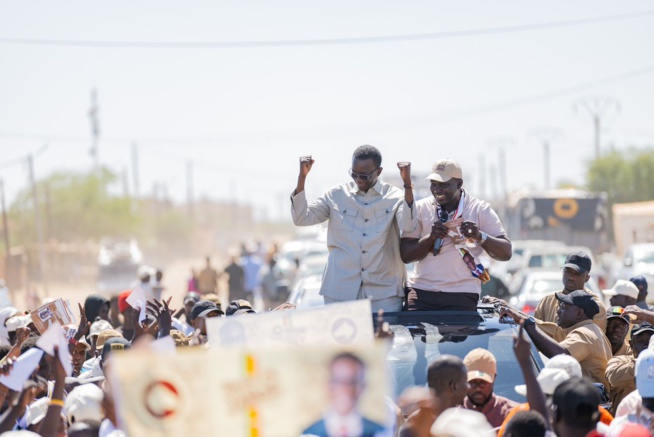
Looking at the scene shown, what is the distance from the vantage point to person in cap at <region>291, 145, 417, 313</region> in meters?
7.65

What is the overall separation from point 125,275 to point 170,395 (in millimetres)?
37129

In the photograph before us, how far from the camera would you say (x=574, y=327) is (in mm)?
7770

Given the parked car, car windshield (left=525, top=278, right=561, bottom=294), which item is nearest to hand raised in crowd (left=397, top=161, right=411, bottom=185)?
the parked car

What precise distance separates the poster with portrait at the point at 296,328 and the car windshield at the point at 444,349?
3.47ft

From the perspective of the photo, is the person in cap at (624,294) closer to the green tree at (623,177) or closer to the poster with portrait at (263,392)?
the poster with portrait at (263,392)

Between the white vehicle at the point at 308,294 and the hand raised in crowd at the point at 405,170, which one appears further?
the white vehicle at the point at 308,294

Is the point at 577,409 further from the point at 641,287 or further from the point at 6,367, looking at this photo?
the point at 641,287

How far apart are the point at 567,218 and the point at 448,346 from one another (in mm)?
31058

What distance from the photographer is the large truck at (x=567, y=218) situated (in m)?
36.5

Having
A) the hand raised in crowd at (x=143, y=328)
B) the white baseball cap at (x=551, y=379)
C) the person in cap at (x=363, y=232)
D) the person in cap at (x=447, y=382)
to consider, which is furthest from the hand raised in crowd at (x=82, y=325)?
the white baseball cap at (x=551, y=379)

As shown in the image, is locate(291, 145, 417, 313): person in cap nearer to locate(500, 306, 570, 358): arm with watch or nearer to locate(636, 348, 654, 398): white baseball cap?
locate(500, 306, 570, 358): arm with watch

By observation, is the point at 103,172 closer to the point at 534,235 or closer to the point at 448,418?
the point at 534,235

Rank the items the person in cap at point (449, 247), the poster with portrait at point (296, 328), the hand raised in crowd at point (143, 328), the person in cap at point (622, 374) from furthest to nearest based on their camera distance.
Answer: the person in cap at point (449, 247) < the hand raised in crowd at point (143, 328) < the person in cap at point (622, 374) < the poster with portrait at point (296, 328)

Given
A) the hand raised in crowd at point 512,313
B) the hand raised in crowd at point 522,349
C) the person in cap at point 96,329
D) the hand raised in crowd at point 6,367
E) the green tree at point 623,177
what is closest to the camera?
the hand raised in crowd at point 522,349
